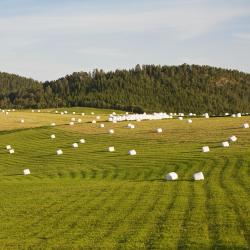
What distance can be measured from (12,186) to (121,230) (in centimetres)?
1792

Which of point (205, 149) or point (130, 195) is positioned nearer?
point (130, 195)

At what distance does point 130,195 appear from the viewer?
29.6 metres

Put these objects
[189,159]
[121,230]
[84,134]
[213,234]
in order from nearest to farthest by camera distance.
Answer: [213,234], [121,230], [189,159], [84,134]

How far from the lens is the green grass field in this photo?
20.3 m

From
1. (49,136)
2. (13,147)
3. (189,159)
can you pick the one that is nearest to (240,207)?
(189,159)

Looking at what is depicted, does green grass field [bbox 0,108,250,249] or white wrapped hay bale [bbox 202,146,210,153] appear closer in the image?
green grass field [bbox 0,108,250,249]

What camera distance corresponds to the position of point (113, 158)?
48.9 m

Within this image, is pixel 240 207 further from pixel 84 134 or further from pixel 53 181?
pixel 84 134

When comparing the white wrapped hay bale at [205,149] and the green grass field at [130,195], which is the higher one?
the white wrapped hay bale at [205,149]

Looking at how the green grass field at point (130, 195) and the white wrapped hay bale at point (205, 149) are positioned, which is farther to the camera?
the white wrapped hay bale at point (205, 149)


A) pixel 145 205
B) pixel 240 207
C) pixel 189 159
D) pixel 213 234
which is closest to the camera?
pixel 213 234

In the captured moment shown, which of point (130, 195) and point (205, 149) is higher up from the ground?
point (205, 149)

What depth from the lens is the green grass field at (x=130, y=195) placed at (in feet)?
66.7

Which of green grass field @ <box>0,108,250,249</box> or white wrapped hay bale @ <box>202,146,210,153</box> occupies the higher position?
white wrapped hay bale @ <box>202,146,210,153</box>
